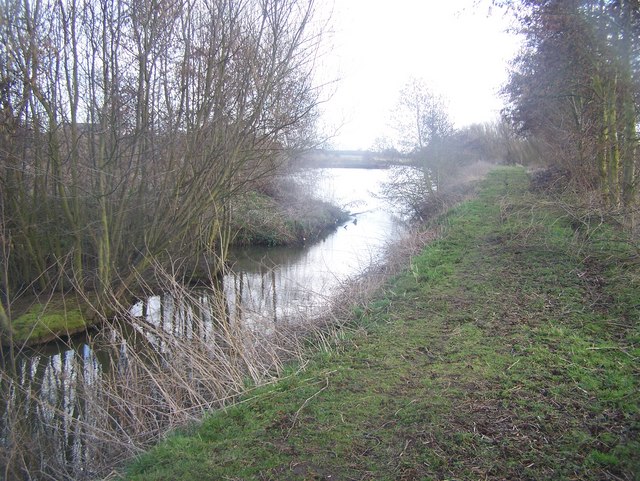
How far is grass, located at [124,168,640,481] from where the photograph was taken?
329 cm

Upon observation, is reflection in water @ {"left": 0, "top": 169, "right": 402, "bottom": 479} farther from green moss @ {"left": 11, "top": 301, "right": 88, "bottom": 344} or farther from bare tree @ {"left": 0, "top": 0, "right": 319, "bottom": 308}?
bare tree @ {"left": 0, "top": 0, "right": 319, "bottom": 308}

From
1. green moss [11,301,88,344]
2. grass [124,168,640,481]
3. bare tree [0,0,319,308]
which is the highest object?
bare tree [0,0,319,308]

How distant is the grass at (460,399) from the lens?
3289mm

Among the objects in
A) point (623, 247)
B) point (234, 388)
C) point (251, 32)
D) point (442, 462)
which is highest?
point (251, 32)

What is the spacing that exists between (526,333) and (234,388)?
299 centimetres

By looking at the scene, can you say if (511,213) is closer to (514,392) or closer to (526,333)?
(526,333)

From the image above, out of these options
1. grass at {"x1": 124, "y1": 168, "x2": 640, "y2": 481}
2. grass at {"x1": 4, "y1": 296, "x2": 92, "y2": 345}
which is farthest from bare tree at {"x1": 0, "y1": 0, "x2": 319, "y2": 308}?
grass at {"x1": 124, "y1": 168, "x2": 640, "y2": 481}

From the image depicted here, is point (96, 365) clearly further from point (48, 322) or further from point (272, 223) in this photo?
point (272, 223)

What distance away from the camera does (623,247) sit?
293 inches

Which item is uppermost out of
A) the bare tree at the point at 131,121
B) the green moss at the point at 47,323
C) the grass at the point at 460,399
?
the bare tree at the point at 131,121

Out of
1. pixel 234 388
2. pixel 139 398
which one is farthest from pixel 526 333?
pixel 139 398

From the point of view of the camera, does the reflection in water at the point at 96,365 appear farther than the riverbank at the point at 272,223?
No

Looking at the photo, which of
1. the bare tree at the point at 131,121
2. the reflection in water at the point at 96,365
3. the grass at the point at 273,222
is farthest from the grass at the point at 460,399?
the grass at the point at 273,222

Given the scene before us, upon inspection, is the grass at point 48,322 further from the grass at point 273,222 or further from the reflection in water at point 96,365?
the grass at point 273,222
